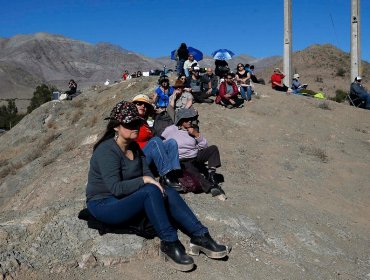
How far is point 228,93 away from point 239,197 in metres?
7.07

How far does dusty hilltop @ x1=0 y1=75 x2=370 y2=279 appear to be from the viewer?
Answer: 4828mm

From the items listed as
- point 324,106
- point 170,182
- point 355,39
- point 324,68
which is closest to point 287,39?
point 355,39

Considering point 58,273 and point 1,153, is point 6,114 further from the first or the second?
point 58,273

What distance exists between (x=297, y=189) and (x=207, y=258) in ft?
15.0

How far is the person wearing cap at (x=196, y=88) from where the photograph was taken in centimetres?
1443

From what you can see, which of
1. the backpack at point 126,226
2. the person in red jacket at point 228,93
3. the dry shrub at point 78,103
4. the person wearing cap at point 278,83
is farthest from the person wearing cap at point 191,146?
the dry shrub at point 78,103

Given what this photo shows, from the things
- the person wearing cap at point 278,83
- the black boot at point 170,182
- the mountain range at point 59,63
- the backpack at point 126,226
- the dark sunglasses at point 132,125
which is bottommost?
the backpack at point 126,226

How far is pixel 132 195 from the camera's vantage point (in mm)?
4598

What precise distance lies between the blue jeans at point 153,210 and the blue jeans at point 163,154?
1759 mm

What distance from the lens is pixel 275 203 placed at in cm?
764

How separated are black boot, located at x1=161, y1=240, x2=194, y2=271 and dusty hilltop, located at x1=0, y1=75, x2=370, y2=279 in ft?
0.33

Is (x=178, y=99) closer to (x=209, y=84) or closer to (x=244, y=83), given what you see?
(x=209, y=84)

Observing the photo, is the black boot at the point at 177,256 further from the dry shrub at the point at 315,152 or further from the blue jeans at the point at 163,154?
the dry shrub at the point at 315,152

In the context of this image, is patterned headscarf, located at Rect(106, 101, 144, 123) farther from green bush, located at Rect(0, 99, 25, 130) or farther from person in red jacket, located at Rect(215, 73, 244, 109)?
green bush, located at Rect(0, 99, 25, 130)
